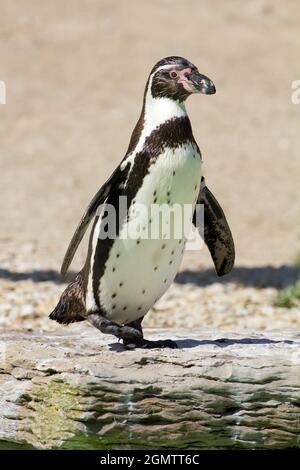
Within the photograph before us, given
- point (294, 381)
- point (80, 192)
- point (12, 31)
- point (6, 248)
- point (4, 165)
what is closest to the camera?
point (294, 381)

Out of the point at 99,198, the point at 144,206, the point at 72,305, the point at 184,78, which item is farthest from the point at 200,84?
the point at 72,305

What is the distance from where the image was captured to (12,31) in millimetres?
16875

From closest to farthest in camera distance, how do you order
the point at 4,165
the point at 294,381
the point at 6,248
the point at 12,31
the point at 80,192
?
the point at 294,381 → the point at 6,248 → the point at 80,192 → the point at 4,165 → the point at 12,31

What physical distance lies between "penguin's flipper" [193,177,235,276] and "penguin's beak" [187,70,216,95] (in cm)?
60

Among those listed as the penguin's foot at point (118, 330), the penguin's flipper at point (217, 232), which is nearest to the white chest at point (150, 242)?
the penguin's foot at point (118, 330)

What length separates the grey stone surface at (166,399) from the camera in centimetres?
428

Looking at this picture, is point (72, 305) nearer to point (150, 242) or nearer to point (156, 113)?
point (150, 242)

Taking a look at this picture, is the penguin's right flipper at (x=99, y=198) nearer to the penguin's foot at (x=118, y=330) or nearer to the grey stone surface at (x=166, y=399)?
the penguin's foot at (x=118, y=330)

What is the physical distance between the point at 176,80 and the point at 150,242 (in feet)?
2.14

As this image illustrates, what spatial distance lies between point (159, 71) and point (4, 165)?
26.8 ft

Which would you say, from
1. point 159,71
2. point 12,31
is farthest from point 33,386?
point 12,31

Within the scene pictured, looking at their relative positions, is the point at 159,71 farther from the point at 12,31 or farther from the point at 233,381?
the point at 12,31

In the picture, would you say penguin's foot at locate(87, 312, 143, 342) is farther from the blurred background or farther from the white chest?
the blurred background

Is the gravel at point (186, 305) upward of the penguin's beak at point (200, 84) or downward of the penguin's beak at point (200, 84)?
downward
